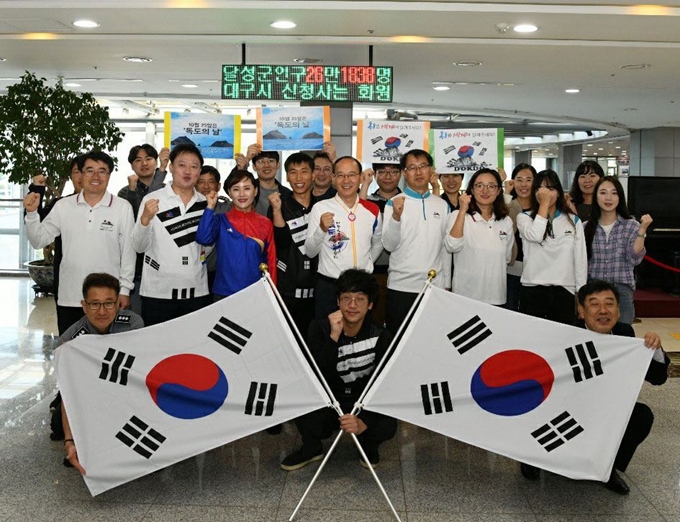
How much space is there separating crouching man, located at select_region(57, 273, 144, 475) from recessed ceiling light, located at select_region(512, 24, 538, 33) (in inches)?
176

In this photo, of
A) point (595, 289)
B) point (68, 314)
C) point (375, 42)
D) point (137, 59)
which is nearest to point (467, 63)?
point (375, 42)

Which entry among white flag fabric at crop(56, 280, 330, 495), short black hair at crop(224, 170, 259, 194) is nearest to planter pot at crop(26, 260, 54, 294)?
short black hair at crop(224, 170, 259, 194)

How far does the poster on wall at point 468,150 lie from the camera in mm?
5305

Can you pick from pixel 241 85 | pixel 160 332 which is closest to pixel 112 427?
pixel 160 332

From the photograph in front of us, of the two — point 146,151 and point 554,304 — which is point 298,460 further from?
point 146,151

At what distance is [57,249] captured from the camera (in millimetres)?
4500

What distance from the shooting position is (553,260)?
454 cm

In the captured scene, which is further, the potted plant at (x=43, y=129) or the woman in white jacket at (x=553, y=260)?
the potted plant at (x=43, y=129)

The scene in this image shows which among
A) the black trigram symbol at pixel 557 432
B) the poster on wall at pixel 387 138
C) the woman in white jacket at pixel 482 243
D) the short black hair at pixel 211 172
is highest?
the poster on wall at pixel 387 138

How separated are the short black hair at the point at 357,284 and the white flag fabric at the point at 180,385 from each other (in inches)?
19.0

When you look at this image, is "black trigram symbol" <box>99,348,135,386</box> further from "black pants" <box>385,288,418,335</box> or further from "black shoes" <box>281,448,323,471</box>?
"black pants" <box>385,288,418,335</box>

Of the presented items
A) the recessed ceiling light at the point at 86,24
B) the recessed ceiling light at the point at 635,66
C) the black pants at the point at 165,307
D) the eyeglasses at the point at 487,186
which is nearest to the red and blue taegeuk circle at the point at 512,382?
the eyeglasses at the point at 487,186

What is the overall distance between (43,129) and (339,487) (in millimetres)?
6237

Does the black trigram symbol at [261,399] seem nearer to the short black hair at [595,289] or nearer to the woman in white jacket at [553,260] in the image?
the short black hair at [595,289]
